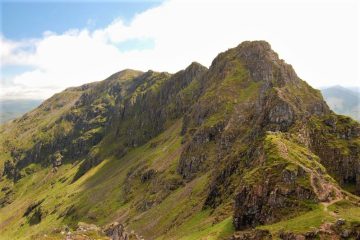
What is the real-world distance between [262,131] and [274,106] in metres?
10.8

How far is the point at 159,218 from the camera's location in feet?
616

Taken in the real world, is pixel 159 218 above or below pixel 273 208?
below

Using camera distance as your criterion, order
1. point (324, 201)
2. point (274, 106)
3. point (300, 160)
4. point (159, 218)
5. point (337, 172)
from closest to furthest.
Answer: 1. point (324, 201)
2. point (300, 160)
3. point (337, 172)
4. point (274, 106)
5. point (159, 218)

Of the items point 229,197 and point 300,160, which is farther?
point 229,197

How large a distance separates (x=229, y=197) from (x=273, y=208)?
4246cm

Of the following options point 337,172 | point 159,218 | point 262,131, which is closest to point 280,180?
point 337,172

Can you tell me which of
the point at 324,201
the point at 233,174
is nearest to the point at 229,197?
the point at 233,174

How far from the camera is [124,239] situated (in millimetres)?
125125

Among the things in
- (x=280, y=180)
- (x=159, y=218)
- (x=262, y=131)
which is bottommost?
(x=159, y=218)

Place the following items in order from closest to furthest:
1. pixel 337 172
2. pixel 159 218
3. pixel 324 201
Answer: pixel 324 201
pixel 337 172
pixel 159 218

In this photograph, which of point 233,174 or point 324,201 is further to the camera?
point 233,174

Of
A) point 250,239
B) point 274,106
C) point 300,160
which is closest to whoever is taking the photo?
point 250,239

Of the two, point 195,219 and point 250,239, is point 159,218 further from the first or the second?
point 250,239

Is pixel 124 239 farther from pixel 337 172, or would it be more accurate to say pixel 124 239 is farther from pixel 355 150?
pixel 355 150
